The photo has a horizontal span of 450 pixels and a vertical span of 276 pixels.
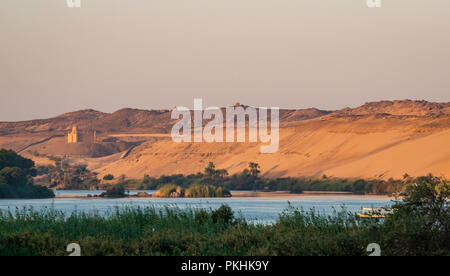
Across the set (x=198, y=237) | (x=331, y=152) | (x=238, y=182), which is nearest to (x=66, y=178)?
(x=238, y=182)

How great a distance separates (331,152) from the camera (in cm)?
13500

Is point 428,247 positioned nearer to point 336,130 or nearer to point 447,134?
point 447,134

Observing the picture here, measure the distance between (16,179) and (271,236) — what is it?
210 feet

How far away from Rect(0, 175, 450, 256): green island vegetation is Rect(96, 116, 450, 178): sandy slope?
91.0m

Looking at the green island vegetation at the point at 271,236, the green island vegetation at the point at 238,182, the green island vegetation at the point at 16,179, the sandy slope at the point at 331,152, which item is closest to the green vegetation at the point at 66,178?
the green island vegetation at the point at 238,182

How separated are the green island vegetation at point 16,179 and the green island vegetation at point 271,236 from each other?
57.9 m

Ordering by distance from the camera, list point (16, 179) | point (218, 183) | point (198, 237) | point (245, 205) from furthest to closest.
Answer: point (218, 183) → point (16, 179) → point (245, 205) → point (198, 237)

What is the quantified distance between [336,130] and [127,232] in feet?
416

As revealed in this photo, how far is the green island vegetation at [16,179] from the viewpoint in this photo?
77312 mm

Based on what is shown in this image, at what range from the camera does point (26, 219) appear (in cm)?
2253

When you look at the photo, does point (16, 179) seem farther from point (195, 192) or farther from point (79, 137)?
point (79, 137)

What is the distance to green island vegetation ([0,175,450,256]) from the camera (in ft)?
53.2

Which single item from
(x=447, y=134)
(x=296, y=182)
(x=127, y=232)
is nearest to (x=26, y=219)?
(x=127, y=232)

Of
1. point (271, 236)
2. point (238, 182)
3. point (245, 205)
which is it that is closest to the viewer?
point (271, 236)
